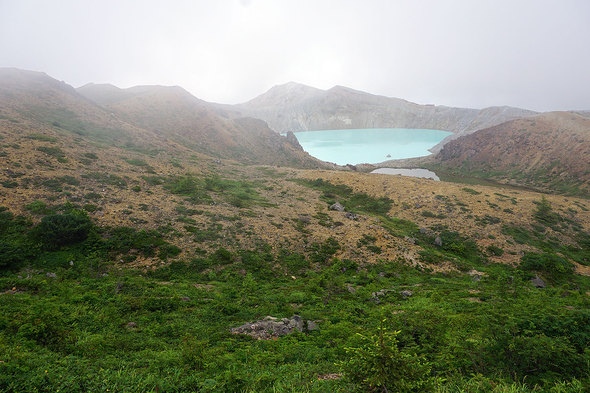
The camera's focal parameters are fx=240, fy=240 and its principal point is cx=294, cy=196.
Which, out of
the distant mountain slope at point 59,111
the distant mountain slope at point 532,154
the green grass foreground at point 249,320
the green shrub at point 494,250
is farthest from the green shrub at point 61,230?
the distant mountain slope at point 532,154

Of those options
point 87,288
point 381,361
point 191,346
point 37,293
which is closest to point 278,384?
point 381,361

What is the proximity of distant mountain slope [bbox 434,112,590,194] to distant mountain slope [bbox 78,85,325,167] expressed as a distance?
59.1 metres

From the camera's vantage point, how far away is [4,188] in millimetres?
19359

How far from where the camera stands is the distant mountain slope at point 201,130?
78062mm

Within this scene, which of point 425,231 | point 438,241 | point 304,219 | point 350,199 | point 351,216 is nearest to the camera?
point 438,241

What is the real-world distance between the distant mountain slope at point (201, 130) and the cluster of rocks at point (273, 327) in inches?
2669

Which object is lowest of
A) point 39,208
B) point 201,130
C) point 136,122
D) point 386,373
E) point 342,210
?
point 342,210

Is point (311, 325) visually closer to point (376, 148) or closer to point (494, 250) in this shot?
point (494, 250)

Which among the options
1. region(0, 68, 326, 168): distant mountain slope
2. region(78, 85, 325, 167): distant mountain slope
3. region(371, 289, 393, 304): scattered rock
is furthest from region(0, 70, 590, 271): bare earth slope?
region(78, 85, 325, 167): distant mountain slope

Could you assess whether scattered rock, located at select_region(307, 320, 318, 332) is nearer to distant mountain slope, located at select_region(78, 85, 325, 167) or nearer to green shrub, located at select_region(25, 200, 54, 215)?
green shrub, located at select_region(25, 200, 54, 215)

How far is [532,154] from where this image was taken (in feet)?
258

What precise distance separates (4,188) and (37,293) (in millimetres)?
13993

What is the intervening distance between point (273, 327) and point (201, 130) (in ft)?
283

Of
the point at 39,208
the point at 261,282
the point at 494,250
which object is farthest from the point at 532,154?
the point at 39,208
